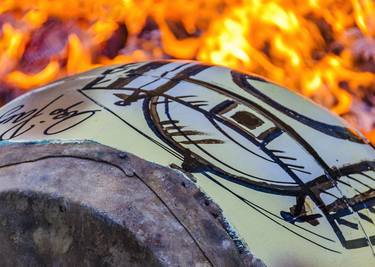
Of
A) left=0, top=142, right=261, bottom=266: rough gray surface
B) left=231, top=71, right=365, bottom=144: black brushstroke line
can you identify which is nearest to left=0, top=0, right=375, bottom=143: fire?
left=231, top=71, right=365, bottom=144: black brushstroke line

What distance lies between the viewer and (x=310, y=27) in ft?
13.7

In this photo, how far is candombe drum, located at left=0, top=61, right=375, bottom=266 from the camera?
1572 millimetres

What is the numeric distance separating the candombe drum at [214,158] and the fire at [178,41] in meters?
1.81

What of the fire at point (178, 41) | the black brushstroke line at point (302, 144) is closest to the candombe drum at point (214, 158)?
the black brushstroke line at point (302, 144)

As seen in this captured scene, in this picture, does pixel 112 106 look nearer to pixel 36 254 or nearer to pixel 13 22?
pixel 36 254

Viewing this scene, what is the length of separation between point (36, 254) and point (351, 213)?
80cm

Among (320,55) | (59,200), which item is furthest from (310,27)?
(59,200)

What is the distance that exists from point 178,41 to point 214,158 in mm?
2382

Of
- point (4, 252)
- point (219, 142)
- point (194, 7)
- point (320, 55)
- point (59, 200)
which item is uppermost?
point (194, 7)

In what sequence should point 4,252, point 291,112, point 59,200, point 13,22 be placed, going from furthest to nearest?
point 13,22 < point 291,112 < point 4,252 < point 59,200

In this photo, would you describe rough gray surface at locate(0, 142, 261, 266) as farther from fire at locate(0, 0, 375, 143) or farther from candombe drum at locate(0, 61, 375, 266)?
fire at locate(0, 0, 375, 143)
